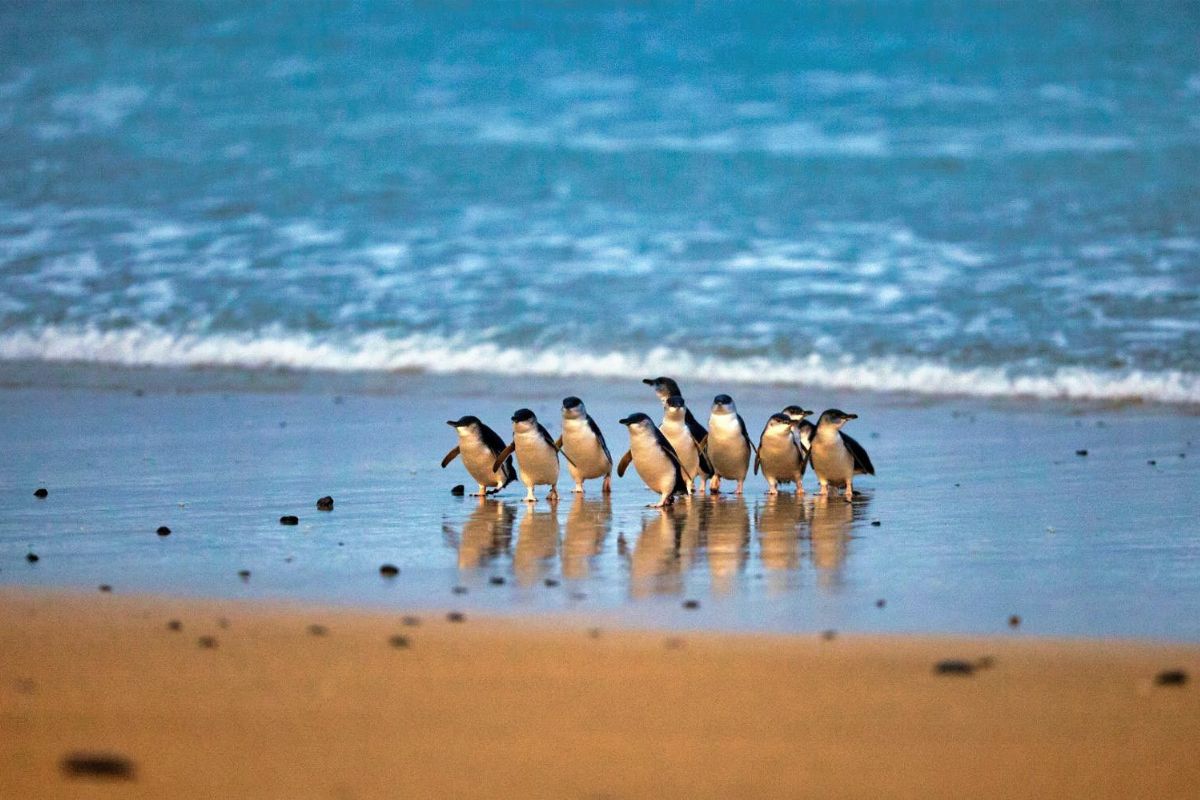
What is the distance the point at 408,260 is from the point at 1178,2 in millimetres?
13202

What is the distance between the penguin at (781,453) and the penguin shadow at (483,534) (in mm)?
1345

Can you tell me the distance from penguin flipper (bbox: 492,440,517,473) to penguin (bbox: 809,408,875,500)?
148 cm

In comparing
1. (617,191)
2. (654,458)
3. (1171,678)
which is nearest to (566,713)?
(1171,678)

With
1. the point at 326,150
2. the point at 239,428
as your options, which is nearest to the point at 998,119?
the point at 326,150

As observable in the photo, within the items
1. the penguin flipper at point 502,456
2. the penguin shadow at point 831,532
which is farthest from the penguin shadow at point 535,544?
the penguin shadow at point 831,532

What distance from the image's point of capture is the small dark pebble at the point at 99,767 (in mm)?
4031

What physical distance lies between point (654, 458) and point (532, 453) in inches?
25.0

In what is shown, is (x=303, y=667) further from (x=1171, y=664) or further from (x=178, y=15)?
(x=178, y=15)

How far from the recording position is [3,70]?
24.3 meters

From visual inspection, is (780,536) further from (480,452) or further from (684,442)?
(480,452)

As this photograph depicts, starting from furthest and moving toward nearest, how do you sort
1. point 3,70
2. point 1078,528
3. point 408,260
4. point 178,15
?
point 178,15, point 3,70, point 408,260, point 1078,528

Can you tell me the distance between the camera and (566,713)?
4.55m

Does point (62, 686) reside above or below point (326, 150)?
below

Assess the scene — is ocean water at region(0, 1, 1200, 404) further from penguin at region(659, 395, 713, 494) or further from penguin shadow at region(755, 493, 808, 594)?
penguin shadow at region(755, 493, 808, 594)
